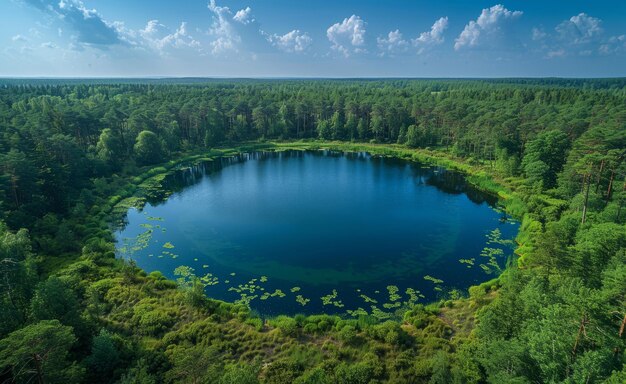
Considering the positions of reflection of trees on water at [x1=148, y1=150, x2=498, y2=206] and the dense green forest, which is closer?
the dense green forest

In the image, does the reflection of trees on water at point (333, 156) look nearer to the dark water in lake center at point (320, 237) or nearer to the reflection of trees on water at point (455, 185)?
the reflection of trees on water at point (455, 185)

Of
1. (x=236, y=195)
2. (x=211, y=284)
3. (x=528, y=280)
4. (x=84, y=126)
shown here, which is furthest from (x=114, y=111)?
(x=528, y=280)

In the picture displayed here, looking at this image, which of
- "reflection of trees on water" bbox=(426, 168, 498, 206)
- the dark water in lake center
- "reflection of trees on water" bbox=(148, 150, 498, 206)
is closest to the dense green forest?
"reflection of trees on water" bbox=(426, 168, 498, 206)

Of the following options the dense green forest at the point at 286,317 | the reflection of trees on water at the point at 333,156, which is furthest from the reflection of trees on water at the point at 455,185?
the dense green forest at the point at 286,317

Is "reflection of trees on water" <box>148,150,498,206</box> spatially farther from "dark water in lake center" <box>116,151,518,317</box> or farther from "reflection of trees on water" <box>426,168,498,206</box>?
"dark water in lake center" <box>116,151,518,317</box>

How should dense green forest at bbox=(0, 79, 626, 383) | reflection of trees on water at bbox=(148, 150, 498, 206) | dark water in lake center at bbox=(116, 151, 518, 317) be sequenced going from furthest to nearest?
reflection of trees on water at bbox=(148, 150, 498, 206) < dark water in lake center at bbox=(116, 151, 518, 317) < dense green forest at bbox=(0, 79, 626, 383)

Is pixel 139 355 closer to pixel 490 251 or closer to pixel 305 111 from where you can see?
pixel 490 251

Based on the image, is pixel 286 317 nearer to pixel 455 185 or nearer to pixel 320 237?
pixel 320 237

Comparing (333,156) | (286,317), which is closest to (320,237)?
(286,317)
